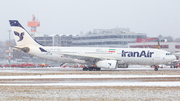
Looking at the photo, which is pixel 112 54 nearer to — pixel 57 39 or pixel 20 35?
pixel 20 35

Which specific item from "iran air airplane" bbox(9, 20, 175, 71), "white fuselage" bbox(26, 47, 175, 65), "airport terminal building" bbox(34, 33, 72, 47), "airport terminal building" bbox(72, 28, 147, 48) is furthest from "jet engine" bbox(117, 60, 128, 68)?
"airport terminal building" bbox(34, 33, 72, 47)

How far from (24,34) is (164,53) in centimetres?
2125

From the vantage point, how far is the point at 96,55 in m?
41.1

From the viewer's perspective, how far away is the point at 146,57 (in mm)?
39656

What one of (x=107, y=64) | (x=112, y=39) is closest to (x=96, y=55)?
(x=107, y=64)

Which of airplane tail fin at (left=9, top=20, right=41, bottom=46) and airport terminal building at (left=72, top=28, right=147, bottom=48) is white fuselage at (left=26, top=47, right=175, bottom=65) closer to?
airplane tail fin at (left=9, top=20, right=41, bottom=46)

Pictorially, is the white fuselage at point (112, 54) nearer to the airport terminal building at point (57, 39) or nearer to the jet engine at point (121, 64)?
the jet engine at point (121, 64)

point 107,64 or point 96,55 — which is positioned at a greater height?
point 96,55

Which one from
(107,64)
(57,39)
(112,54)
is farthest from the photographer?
(57,39)

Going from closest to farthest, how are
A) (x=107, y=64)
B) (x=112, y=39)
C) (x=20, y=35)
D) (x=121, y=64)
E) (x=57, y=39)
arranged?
(x=107, y=64), (x=121, y=64), (x=20, y=35), (x=112, y=39), (x=57, y=39)

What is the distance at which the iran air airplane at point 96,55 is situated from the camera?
3938 cm

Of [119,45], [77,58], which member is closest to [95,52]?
[77,58]

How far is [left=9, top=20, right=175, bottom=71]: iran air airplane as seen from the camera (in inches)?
1550

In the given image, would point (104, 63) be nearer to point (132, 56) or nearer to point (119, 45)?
point (132, 56)
